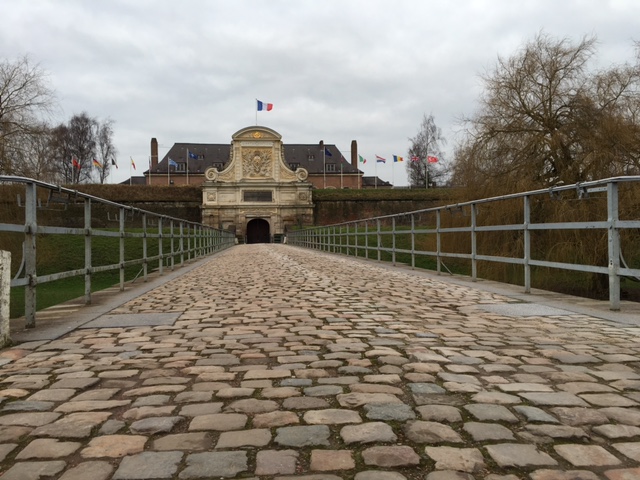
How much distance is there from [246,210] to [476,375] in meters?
52.8

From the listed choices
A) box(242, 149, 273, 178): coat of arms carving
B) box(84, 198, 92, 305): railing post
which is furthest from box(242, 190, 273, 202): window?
box(84, 198, 92, 305): railing post

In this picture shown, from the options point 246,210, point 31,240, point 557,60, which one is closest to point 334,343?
point 31,240

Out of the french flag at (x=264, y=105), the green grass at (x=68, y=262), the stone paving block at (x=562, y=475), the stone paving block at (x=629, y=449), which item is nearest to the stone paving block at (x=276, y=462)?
the stone paving block at (x=562, y=475)

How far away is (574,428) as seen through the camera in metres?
2.17

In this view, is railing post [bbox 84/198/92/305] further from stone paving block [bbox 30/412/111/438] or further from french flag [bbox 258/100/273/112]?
french flag [bbox 258/100/273/112]

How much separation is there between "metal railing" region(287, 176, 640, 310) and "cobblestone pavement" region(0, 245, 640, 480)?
812 mm

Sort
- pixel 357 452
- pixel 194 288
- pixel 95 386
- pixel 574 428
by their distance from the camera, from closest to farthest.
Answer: pixel 357 452, pixel 574 428, pixel 95 386, pixel 194 288

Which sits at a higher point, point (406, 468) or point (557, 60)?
point (557, 60)

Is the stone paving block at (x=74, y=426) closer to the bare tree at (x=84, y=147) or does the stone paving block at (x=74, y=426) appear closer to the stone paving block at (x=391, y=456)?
the stone paving block at (x=391, y=456)

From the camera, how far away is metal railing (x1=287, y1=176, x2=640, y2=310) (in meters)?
5.01

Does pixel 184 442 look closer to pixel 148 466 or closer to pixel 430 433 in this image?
pixel 148 466

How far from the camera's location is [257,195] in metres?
55.3

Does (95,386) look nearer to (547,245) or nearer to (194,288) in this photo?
(194,288)

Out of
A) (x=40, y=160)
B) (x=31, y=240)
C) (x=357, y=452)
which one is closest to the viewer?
(x=357, y=452)
